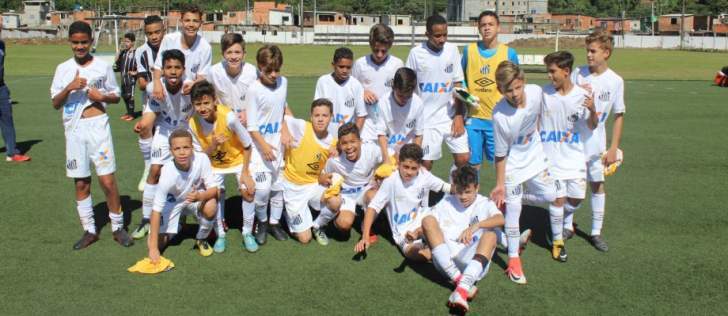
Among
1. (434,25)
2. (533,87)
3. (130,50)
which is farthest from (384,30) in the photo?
(130,50)

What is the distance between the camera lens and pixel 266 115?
6125 millimetres

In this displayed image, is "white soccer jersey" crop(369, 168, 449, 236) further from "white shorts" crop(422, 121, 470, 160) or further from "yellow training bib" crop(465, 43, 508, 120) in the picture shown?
"yellow training bib" crop(465, 43, 508, 120)

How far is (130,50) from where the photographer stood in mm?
14992

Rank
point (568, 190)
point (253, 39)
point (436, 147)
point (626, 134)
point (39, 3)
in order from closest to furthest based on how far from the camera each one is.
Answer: point (568, 190) → point (436, 147) → point (626, 134) → point (253, 39) → point (39, 3)

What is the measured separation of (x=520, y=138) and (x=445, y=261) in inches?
54.5

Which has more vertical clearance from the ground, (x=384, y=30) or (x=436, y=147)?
(x=384, y=30)

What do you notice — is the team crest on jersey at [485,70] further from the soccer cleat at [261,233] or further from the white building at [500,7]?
the white building at [500,7]

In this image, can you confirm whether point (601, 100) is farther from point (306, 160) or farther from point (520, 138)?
Result: point (306, 160)

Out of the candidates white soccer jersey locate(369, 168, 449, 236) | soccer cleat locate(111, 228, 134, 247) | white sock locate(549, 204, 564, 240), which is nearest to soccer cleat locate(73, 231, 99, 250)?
soccer cleat locate(111, 228, 134, 247)

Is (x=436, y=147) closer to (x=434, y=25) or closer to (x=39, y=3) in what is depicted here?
(x=434, y=25)

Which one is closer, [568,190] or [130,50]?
[568,190]

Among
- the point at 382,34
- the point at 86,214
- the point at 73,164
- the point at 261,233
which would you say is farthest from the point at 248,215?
the point at 382,34

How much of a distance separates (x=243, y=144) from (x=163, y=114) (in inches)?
42.1

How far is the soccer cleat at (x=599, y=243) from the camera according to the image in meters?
5.96
